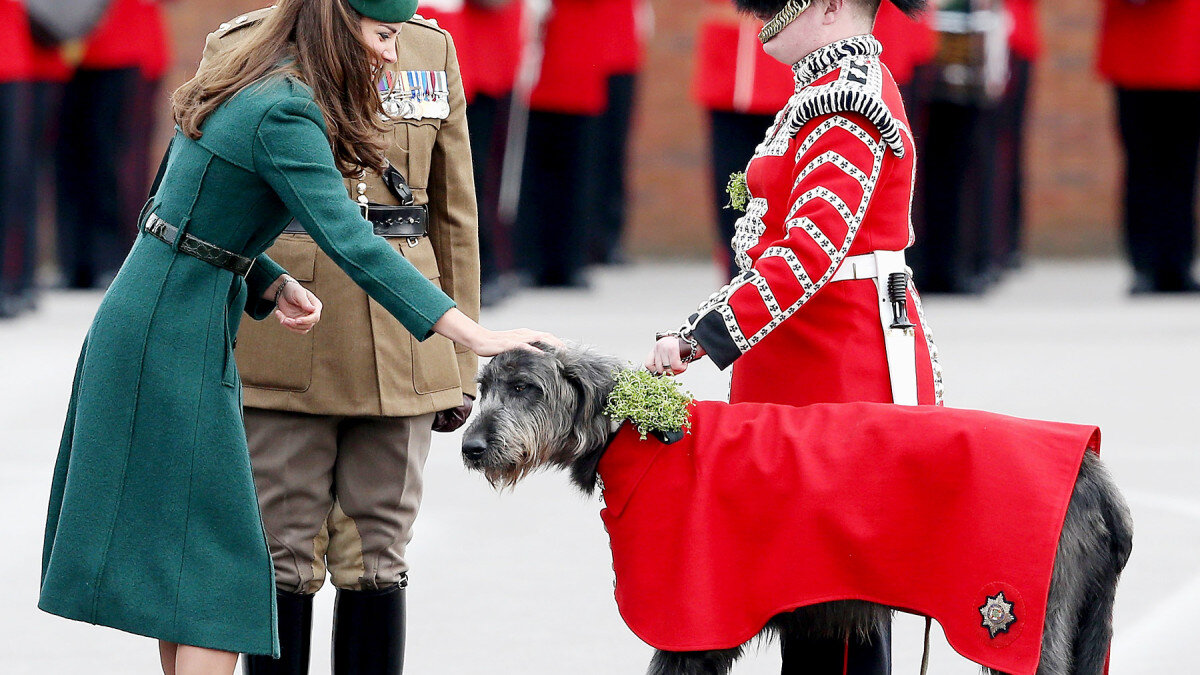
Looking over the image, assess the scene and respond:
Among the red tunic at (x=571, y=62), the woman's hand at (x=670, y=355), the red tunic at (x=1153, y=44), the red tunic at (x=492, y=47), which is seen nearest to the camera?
the woman's hand at (x=670, y=355)

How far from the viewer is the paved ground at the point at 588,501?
16.1ft

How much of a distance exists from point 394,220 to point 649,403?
0.80 meters

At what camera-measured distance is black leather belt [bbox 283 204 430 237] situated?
12.4 feet

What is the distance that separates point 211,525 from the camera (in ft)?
10.7

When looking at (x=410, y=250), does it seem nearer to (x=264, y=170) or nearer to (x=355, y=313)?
(x=355, y=313)

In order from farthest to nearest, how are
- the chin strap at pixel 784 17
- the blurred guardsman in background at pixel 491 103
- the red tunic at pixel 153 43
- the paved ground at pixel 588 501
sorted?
the red tunic at pixel 153 43
the blurred guardsman in background at pixel 491 103
the paved ground at pixel 588 501
the chin strap at pixel 784 17

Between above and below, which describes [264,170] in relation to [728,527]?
above

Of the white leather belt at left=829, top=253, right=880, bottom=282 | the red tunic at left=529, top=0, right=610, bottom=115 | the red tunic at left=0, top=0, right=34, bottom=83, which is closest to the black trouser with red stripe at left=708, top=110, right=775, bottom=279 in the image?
the red tunic at left=529, top=0, right=610, bottom=115

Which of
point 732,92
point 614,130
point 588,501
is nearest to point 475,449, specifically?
point 588,501

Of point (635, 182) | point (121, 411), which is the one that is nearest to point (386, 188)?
point (121, 411)

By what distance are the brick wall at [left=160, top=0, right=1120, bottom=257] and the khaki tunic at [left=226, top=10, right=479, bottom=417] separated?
34.2 ft

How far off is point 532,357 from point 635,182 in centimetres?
1121

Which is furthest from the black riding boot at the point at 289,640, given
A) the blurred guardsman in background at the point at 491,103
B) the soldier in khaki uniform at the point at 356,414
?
the blurred guardsman in background at the point at 491,103

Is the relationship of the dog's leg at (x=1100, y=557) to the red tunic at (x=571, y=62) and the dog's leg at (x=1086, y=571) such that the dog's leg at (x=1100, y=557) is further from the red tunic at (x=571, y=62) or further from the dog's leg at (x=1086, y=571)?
the red tunic at (x=571, y=62)
